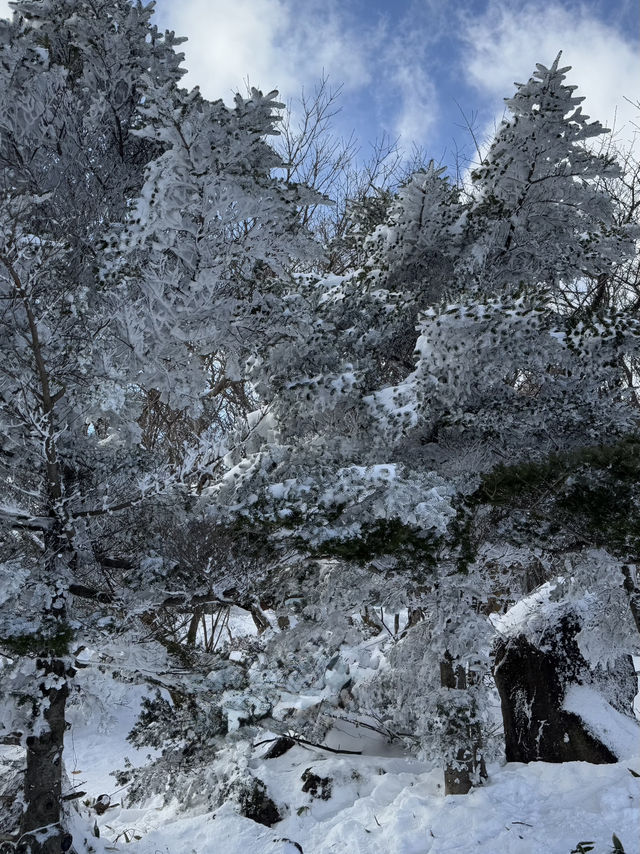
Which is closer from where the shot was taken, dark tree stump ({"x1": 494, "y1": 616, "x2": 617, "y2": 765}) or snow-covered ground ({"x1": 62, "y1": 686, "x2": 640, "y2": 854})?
snow-covered ground ({"x1": 62, "y1": 686, "x2": 640, "y2": 854})

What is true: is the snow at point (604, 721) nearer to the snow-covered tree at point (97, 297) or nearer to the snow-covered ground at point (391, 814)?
the snow-covered ground at point (391, 814)

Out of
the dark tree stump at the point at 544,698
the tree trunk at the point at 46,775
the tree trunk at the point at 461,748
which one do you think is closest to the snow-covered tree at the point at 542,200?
the tree trunk at the point at 461,748

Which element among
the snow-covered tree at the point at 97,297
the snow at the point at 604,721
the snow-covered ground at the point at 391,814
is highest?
the snow-covered tree at the point at 97,297

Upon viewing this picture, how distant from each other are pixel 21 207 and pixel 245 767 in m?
8.17

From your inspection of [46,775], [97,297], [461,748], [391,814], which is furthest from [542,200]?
[46,775]

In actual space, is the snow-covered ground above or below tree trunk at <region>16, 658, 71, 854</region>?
below

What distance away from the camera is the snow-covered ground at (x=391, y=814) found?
555 cm

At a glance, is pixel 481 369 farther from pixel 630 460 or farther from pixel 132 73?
pixel 132 73

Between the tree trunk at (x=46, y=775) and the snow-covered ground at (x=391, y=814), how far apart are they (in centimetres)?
67

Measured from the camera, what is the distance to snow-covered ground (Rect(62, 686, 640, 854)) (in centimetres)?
555

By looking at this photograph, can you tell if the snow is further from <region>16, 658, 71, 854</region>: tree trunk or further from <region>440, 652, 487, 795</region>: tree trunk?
<region>16, 658, 71, 854</region>: tree trunk

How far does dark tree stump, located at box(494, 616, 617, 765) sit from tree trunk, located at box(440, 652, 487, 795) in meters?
1.42

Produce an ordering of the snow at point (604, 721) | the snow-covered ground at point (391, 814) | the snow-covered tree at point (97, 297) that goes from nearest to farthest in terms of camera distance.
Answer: the snow-covered tree at point (97, 297) < the snow-covered ground at point (391, 814) < the snow at point (604, 721)

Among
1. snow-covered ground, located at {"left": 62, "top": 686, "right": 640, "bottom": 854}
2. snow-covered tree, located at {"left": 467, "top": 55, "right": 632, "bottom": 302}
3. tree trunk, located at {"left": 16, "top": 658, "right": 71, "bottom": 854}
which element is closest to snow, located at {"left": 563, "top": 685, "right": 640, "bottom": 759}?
snow-covered ground, located at {"left": 62, "top": 686, "right": 640, "bottom": 854}
